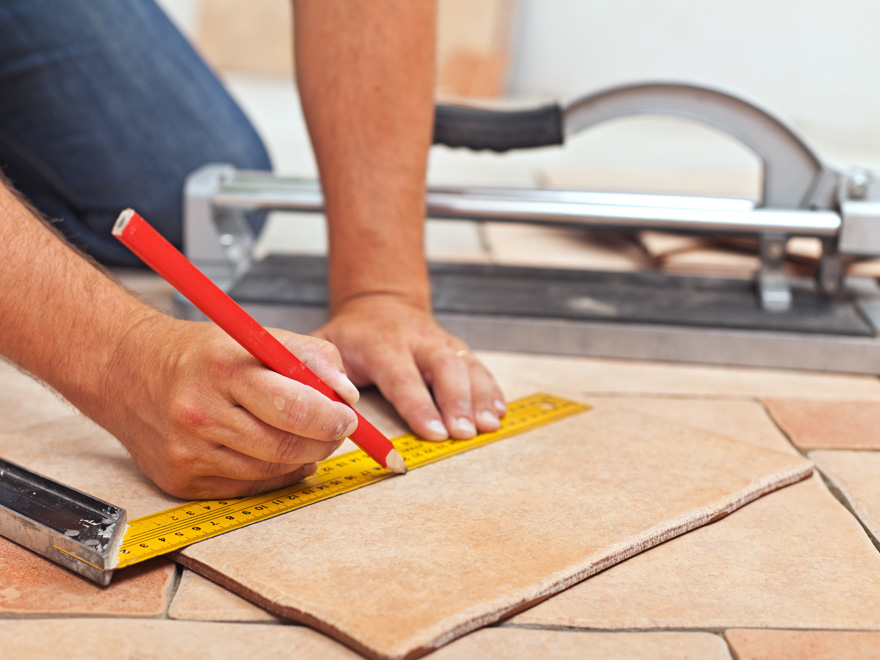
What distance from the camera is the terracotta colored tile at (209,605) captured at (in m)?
0.69

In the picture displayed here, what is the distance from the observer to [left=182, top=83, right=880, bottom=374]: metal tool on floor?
1.45 metres

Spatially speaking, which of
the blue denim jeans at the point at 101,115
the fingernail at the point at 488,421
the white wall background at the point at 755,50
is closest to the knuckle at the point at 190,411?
the fingernail at the point at 488,421

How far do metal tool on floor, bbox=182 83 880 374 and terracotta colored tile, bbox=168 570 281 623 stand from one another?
0.78 m

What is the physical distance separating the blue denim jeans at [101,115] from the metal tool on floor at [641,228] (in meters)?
0.37

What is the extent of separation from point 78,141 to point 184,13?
15.0ft

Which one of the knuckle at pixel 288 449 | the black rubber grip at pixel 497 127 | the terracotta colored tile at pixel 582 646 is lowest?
the terracotta colored tile at pixel 582 646

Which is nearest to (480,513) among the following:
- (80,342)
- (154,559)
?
(154,559)

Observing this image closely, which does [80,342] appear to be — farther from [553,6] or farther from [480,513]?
[553,6]

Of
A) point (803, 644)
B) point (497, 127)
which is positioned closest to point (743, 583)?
point (803, 644)

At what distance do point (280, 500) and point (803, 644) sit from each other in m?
0.48

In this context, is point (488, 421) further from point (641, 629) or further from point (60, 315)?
point (60, 315)

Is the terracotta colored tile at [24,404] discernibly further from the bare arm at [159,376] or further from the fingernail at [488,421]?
the fingernail at [488,421]

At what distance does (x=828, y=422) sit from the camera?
47.4 inches

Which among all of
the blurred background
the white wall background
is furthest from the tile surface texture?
the white wall background
